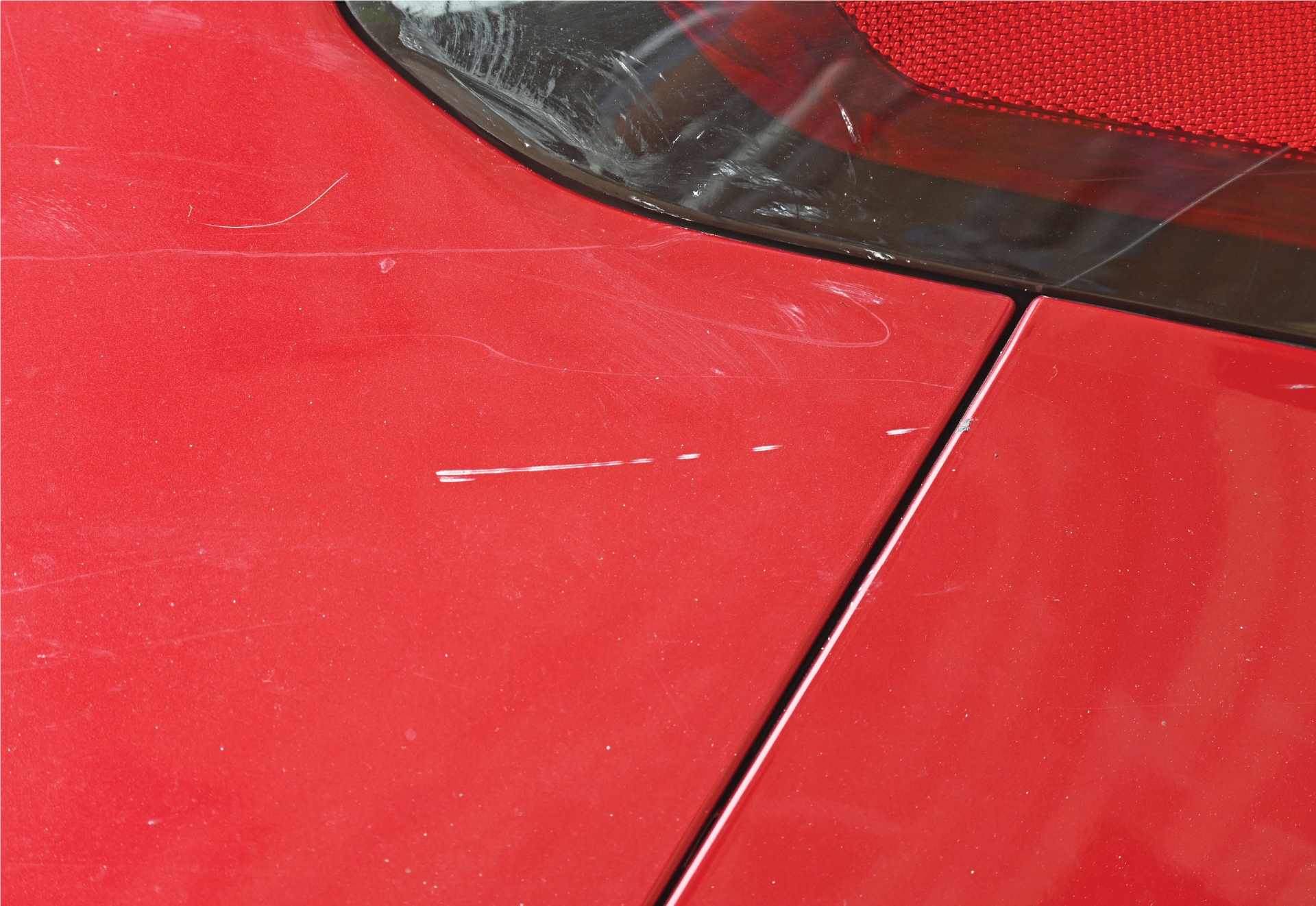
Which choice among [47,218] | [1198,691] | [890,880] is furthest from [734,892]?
[47,218]

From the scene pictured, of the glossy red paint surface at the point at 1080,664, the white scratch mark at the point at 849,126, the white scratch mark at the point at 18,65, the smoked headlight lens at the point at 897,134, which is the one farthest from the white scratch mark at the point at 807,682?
the white scratch mark at the point at 18,65

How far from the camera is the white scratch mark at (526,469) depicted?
0.76 metres

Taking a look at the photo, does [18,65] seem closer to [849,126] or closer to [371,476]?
[371,476]

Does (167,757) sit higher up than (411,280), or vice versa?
(411,280)

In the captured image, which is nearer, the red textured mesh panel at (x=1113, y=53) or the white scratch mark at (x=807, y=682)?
the red textured mesh panel at (x=1113, y=53)

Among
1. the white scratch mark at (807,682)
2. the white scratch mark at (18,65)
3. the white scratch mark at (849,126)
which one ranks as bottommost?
the white scratch mark at (807,682)

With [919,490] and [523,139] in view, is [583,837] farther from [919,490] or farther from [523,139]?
[523,139]

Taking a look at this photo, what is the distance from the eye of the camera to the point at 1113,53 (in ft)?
2.22

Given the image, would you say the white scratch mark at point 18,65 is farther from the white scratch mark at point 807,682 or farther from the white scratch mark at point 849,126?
the white scratch mark at point 807,682

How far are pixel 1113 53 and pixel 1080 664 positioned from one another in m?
0.67

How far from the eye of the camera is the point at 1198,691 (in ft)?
2.75

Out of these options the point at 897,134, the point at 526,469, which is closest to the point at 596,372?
the point at 526,469

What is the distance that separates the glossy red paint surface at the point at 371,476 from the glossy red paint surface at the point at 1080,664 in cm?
9

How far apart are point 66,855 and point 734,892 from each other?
74 centimetres
